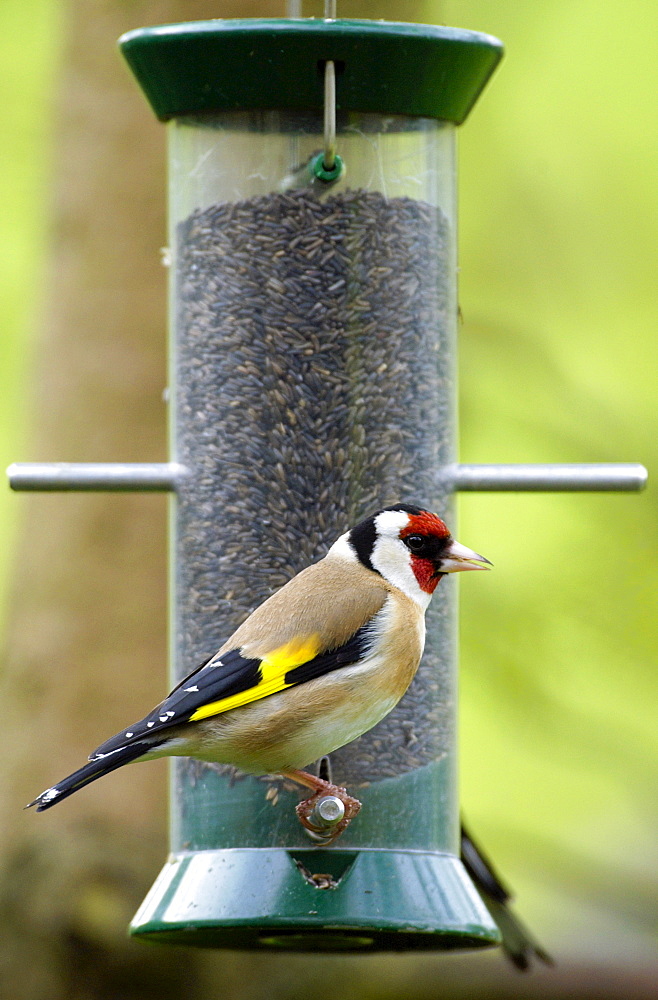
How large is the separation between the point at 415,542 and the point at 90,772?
1090 millimetres

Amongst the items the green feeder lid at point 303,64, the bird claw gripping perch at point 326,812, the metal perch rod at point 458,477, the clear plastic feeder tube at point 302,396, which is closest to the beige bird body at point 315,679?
the bird claw gripping perch at point 326,812

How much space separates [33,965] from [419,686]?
307cm

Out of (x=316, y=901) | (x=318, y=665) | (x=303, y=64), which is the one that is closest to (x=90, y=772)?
(x=318, y=665)

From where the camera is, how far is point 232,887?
13.7 ft

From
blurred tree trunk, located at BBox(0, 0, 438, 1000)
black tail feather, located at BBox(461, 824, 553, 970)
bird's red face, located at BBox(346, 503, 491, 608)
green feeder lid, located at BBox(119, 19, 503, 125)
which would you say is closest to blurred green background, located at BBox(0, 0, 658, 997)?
blurred tree trunk, located at BBox(0, 0, 438, 1000)

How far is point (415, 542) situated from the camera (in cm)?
415

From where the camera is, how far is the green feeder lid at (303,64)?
421 centimetres

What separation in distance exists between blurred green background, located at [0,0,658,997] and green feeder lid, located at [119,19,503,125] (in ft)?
8.21

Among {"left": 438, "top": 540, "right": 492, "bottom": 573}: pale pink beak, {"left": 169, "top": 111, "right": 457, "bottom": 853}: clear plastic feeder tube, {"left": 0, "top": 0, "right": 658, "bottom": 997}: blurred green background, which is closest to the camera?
{"left": 438, "top": 540, "right": 492, "bottom": 573}: pale pink beak

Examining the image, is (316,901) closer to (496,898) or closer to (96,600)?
(496,898)

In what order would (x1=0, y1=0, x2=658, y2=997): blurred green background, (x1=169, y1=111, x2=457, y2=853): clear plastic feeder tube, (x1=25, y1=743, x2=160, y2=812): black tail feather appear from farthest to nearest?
(x1=0, y1=0, x2=658, y2=997): blurred green background → (x1=169, y1=111, x2=457, y2=853): clear plastic feeder tube → (x1=25, y1=743, x2=160, y2=812): black tail feather

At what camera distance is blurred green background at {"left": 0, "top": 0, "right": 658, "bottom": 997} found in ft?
24.5

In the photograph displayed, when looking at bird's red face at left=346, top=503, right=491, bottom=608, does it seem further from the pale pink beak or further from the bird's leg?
the bird's leg

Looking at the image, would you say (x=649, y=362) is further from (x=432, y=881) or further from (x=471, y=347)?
(x=432, y=881)
